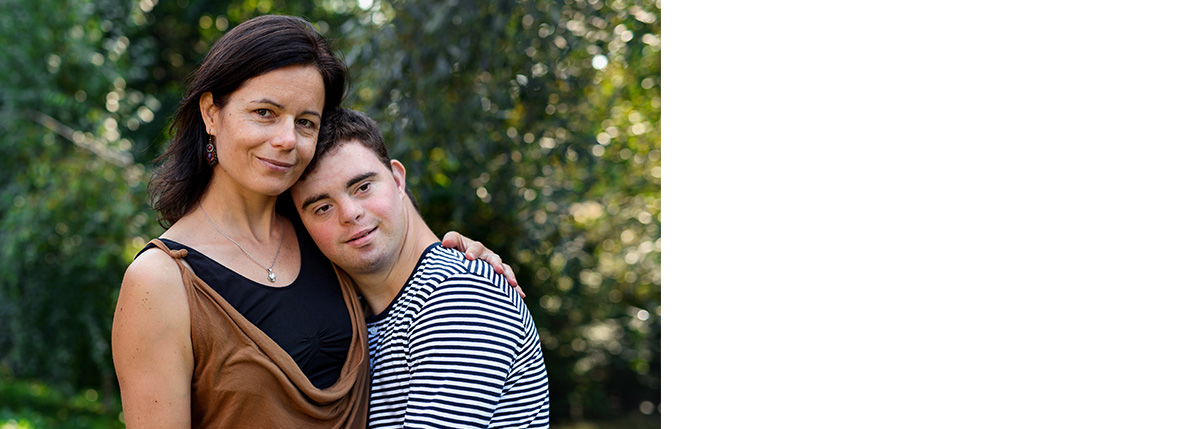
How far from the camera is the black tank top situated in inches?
57.9

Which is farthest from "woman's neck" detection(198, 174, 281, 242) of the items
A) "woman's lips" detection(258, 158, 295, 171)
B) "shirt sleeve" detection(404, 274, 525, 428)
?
"shirt sleeve" detection(404, 274, 525, 428)

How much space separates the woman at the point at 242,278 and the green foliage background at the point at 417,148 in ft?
6.31

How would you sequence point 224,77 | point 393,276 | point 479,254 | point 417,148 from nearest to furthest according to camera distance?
point 224,77 → point 393,276 → point 479,254 → point 417,148

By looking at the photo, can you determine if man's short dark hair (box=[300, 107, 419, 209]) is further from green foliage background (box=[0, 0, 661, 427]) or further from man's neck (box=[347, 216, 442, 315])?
green foliage background (box=[0, 0, 661, 427])

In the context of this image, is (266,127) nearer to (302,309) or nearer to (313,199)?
(313,199)

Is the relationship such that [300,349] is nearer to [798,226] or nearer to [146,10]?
[798,226]

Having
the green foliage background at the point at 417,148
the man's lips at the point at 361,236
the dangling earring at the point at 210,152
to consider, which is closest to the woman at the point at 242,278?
the dangling earring at the point at 210,152

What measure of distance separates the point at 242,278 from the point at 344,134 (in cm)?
34

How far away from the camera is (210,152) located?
1568 millimetres

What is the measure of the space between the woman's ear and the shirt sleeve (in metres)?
0.49

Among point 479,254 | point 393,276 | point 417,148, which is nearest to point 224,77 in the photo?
point 393,276

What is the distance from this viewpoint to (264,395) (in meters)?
1.46

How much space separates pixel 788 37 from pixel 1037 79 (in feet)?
1.83

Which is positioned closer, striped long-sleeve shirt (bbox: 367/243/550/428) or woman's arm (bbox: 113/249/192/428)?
woman's arm (bbox: 113/249/192/428)
